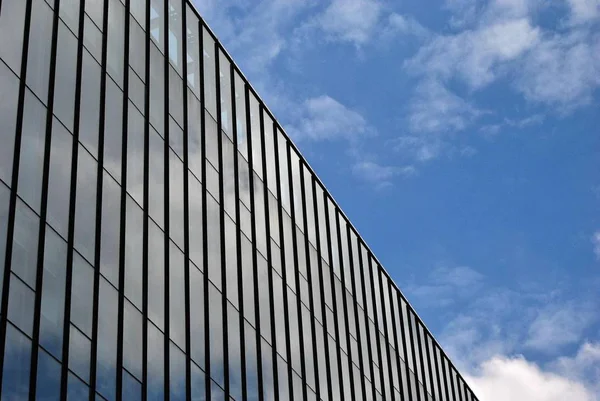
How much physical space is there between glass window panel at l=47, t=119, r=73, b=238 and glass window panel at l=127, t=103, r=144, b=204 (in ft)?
10.8

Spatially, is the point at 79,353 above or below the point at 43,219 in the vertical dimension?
below

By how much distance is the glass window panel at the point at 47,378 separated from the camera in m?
22.5

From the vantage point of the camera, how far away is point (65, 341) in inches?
931

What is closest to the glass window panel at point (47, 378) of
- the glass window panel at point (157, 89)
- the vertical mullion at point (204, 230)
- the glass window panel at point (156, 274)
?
the glass window panel at point (156, 274)

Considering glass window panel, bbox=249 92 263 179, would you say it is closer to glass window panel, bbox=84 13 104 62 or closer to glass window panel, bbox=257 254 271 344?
glass window panel, bbox=257 254 271 344

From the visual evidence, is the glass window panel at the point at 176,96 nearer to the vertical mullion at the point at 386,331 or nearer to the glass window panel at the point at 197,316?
the glass window panel at the point at 197,316

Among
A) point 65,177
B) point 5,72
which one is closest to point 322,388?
point 65,177

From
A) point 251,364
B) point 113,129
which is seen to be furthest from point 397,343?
point 113,129

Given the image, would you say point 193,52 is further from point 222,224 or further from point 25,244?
point 25,244

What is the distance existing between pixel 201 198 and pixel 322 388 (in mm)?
10448

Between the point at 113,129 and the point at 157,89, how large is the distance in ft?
14.6

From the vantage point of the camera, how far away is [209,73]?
38.6m

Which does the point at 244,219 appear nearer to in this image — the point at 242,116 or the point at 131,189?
the point at 242,116

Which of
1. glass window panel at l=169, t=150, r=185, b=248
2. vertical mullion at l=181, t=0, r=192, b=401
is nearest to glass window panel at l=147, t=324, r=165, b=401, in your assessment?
vertical mullion at l=181, t=0, r=192, b=401
